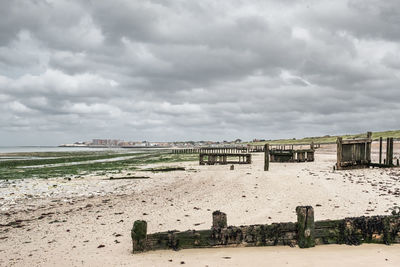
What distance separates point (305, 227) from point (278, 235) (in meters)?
0.66

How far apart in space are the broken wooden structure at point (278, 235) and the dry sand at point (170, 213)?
0.18 metres

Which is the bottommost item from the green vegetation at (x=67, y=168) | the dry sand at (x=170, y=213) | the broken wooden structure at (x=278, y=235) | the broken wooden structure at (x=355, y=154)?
the green vegetation at (x=67, y=168)

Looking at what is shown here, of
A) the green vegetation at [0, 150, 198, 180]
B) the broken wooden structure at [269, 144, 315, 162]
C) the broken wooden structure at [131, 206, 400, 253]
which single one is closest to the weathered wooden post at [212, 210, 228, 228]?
the broken wooden structure at [131, 206, 400, 253]

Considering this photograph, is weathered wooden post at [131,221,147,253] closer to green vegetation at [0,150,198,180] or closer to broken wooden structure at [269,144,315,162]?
green vegetation at [0,150,198,180]

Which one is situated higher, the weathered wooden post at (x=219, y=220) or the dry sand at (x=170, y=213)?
the weathered wooden post at (x=219, y=220)

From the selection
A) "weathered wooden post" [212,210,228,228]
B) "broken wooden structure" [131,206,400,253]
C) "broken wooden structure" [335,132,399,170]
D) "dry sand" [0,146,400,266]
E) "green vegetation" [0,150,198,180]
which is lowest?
"green vegetation" [0,150,198,180]

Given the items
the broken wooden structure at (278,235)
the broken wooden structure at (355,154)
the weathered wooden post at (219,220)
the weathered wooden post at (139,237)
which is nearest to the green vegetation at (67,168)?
the broken wooden structure at (355,154)

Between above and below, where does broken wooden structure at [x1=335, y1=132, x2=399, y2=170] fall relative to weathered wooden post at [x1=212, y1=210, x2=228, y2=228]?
above

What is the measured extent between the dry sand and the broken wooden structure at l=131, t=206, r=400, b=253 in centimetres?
18

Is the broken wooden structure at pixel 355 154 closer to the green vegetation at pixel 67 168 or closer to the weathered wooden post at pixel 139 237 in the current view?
the weathered wooden post at pixel 139 237

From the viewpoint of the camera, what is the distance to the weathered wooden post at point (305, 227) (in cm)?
672

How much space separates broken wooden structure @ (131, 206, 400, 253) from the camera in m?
6.95

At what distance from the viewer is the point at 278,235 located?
700 centimetres

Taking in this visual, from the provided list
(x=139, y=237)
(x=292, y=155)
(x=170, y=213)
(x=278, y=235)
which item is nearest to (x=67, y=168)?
(x=292, y=155)
